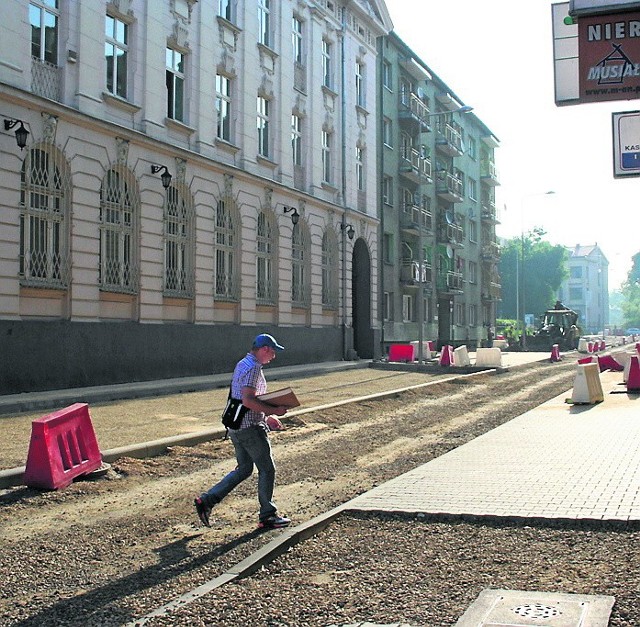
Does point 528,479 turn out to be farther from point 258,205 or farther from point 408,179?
point 408,179

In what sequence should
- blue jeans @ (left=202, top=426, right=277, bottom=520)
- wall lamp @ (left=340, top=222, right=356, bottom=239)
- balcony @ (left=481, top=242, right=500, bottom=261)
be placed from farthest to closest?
balcony @ (left=481, top=242, right=500, bottom=261)
wall lamp @ (left=340, top=222, right=356, bottom=239)
blue jeans @ (left=202, top=426, right=277, bottom=520)

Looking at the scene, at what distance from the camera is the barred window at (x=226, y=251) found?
26562mm

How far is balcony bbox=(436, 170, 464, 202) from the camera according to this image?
5128 cm

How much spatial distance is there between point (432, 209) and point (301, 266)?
2003 centimetres

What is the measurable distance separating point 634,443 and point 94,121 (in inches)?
579

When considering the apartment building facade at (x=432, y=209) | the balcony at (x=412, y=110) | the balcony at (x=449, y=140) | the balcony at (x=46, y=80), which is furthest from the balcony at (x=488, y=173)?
the balcony at (x=46, y=80)

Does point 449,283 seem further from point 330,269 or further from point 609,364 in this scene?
point 609,364

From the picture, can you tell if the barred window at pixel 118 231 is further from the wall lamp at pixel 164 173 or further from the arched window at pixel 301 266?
the arched window at pixel 301 266

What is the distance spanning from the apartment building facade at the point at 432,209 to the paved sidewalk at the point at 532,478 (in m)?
20.8

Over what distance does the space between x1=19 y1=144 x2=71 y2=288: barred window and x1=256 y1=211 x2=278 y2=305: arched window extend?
9.61 metres

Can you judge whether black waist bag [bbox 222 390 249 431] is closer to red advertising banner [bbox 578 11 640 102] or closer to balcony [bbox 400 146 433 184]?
red advertising banner [bbox 578 11 640 102]

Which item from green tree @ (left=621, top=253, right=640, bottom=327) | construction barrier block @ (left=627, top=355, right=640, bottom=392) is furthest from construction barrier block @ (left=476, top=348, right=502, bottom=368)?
green tree @ (left=621, top=253, right=640, bottom=327)

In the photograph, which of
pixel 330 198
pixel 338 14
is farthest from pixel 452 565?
pixel 338 14

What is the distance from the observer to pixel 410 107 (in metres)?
45.1
